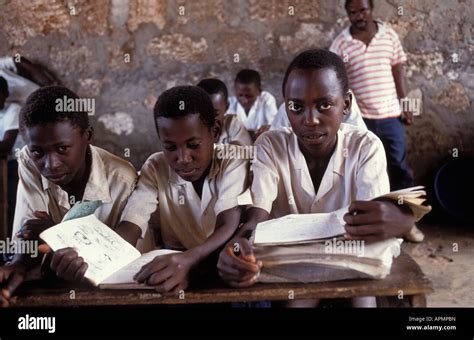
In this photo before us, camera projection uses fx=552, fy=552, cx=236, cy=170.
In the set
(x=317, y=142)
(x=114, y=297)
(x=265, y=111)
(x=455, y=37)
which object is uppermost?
(x=455, y=37)

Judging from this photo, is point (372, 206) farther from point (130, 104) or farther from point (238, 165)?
point (130, 104)

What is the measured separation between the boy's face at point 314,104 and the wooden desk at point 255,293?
387 millimetres

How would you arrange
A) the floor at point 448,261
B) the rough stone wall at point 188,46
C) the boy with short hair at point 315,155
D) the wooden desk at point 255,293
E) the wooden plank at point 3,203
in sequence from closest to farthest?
the wooden desk at point 255,293, the boy with short hair at point 315,155, the floor at point 448,261, the wooden plank at point 3,203, the rough stone wall at point 188,46

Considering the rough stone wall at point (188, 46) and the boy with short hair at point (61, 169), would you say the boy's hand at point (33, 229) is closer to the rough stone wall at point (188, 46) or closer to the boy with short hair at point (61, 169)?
the boy with short hair at point (61, 169)

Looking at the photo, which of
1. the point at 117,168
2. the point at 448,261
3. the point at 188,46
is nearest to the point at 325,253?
the point at 117,168

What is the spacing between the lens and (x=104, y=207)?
123cm

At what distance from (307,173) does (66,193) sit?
0.54m

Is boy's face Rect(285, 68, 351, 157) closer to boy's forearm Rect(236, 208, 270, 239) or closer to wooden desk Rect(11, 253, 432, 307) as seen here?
boy's forearm Rect(236, 208, 270, 239)

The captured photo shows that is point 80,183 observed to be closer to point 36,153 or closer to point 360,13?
point 36,153

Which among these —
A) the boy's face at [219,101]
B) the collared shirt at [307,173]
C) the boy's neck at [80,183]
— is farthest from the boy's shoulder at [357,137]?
the boy's face at [219,101]

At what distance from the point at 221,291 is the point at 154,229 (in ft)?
1.47

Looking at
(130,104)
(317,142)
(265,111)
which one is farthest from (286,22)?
(317,142)

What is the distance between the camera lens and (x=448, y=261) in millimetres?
1926

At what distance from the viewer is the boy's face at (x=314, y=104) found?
3.74ft
